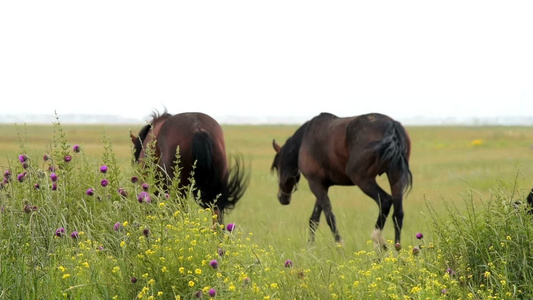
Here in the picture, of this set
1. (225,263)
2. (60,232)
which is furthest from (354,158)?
(225,263)

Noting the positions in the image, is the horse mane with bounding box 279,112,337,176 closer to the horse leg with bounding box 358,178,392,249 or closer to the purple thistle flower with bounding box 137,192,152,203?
the horse leg with bounding box 358,178,392,249

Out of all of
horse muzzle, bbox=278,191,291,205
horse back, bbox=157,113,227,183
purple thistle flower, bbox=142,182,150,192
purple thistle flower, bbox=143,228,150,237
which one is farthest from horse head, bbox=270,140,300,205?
purple thistle flower, bbox=143,228,150,237

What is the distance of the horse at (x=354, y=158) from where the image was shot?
28.7 ft

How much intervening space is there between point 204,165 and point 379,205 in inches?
91.3

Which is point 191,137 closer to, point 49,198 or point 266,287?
point 49,198

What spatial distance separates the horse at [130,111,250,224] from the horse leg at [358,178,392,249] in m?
1.62

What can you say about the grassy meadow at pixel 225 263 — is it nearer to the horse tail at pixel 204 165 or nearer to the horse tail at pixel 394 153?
the horse tail at pixel 204 165

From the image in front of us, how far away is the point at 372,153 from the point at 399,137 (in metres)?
0.41

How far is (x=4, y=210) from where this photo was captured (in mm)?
6199

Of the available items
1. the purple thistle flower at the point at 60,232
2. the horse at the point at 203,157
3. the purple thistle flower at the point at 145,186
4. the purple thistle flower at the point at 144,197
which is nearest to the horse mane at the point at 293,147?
the horse at the point at 203,157

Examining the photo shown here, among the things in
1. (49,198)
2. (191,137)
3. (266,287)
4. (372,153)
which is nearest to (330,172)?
(372,153)

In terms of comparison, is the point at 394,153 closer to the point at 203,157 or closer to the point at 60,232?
the point at 203,157

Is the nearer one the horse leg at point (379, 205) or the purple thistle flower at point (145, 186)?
the purple thistle flower at point (145, 186)

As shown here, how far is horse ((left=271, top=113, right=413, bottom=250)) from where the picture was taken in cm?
874
